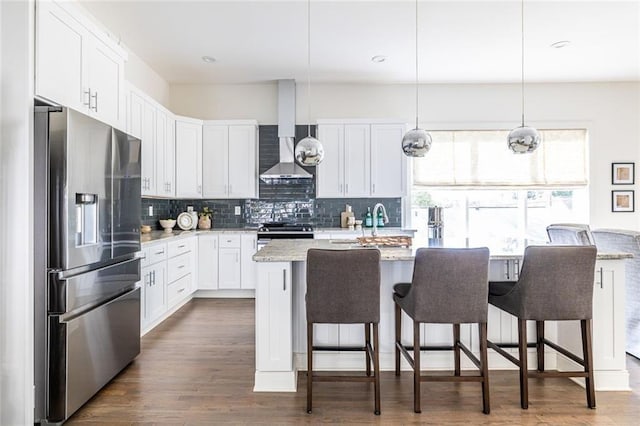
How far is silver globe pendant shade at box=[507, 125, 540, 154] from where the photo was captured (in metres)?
2.75

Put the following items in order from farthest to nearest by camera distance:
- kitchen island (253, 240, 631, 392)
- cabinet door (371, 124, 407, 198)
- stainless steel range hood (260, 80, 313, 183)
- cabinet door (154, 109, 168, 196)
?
stainless steel range hood (260, 80, 313, 183) → cabinet door (371, 124, 407, 198) → cabinet door (154, 109, 168, 196) → kitchen island (253, 240, 631, 392)

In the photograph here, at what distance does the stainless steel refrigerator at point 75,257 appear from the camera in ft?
6.46

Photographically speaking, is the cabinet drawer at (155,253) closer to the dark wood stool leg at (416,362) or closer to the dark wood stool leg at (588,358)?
the dark wood stool leg at (416,362)

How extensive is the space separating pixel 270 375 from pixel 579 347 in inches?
82.8

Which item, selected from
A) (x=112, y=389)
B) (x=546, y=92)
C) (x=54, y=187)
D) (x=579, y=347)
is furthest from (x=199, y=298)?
(x=546, y=92)

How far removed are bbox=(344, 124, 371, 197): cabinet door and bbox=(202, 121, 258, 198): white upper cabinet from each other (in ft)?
4.19

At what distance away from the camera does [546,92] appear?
209 inches

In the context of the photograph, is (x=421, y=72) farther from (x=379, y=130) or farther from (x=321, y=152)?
(x=321, y=152)

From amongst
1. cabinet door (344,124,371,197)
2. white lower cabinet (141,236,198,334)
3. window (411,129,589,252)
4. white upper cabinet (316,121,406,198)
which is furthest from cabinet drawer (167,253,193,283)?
window (411,129,589,252)

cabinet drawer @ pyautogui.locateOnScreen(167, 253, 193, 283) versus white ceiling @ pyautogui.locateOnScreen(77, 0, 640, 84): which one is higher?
white ceiling @ pyautogui.locateOnScreen(77, 0, 640, 84)

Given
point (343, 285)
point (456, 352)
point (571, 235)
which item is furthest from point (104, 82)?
point (571, 235)

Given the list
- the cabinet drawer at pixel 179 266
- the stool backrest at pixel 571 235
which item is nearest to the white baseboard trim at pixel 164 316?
the cabinet drawer at pixel 179 266

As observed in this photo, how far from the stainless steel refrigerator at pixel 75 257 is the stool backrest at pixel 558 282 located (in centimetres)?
258

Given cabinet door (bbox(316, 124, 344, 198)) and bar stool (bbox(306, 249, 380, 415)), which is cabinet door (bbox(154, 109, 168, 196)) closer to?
cabinet door (bbox(316, 124, 344, 198))
